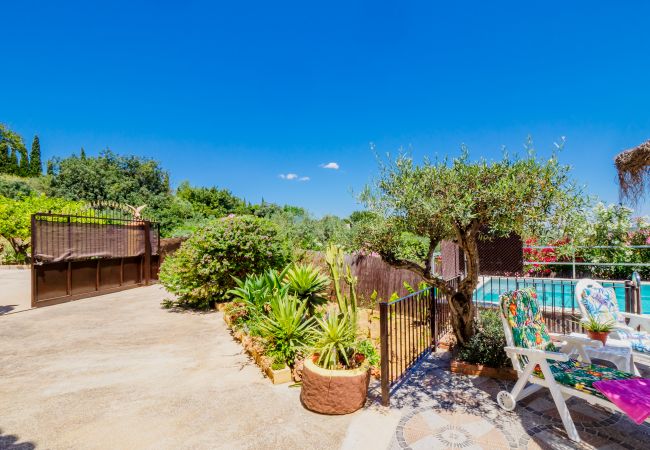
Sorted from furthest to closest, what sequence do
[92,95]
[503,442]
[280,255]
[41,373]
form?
[92,95] → [280,255] → [41,373] → [503,442]

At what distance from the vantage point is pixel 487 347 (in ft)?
12.8

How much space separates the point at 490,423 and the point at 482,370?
1.09 m

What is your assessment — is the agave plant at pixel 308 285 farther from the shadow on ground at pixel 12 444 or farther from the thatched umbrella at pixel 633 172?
the thatched umbrella at pixel 633 172

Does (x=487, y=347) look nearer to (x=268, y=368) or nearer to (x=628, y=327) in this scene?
(x=628, y=327)

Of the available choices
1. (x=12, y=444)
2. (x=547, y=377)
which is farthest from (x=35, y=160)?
(x=547, y=377)

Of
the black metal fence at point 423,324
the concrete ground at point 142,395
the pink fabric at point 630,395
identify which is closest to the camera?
the pink fabric at point 630,395

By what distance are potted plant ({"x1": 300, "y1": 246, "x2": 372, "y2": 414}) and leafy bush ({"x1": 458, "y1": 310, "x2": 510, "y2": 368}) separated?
1454 millimetres

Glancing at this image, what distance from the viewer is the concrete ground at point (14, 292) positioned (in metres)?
7.88

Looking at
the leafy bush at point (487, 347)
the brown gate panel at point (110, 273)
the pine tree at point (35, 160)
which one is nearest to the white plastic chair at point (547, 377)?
the leafy bush at point (487, 347)

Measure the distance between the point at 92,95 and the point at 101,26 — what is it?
1167cm

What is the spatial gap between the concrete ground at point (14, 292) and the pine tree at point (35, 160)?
1229 inches

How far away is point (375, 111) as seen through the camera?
682 inches

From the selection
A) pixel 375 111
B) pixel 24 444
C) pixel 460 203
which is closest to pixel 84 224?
pixel 24 444

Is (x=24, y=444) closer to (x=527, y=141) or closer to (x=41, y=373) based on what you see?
(x=41, y=373)
